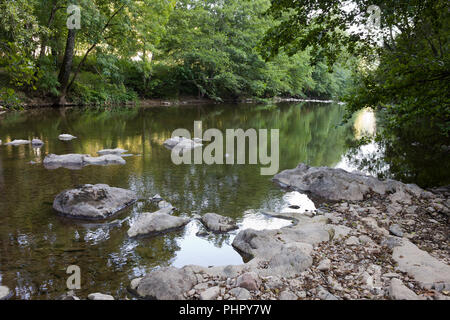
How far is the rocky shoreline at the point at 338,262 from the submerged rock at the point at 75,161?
540 centimetres

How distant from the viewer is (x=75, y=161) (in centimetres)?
875

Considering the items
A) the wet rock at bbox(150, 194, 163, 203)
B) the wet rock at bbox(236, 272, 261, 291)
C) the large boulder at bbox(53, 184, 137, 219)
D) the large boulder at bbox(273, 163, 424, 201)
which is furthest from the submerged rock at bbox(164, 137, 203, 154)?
the wet rock at bbox(236, 272, 261, 291)

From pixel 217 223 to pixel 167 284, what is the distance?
196 cm

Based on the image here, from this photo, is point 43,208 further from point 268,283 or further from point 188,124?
point 188,124

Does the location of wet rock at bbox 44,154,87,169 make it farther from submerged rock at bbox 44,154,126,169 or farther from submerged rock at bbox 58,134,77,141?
submerged rock at bbox 58,134,77,141

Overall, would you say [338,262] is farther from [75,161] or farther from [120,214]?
[75,161]

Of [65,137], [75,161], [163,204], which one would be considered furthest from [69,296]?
[65,137]

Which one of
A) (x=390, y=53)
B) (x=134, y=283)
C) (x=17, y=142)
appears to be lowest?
(x=134, y=283)

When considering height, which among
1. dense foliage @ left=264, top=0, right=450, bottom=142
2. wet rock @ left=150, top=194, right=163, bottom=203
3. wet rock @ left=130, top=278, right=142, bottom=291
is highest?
dense foliage @ left=264, top=0, right=450, bottom=142

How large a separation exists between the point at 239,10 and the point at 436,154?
2690 cm

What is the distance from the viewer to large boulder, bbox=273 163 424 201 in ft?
22.4

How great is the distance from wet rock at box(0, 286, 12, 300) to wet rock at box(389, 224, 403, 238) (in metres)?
5.04
